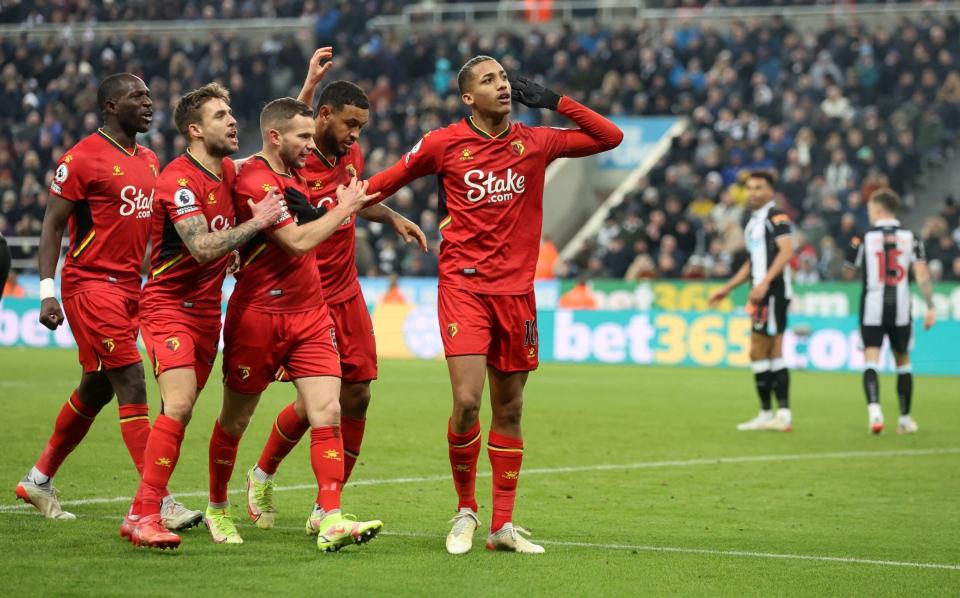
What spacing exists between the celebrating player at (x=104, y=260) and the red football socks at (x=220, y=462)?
33 cm

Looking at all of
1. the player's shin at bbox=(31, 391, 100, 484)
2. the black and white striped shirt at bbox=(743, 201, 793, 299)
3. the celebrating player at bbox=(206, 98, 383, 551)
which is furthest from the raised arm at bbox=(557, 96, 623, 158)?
the black and white striped shirt at bbox=(743, 201, 793, 299)

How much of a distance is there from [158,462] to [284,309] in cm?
99

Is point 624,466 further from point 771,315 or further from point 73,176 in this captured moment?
point 73,176

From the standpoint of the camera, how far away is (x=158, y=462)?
692 centimetres

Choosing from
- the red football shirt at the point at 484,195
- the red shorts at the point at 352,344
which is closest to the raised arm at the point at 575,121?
the red football shirt at the point at 484,195

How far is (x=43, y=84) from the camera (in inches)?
1407

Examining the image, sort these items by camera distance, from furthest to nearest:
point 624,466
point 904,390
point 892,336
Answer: point 892,336 < point 904,390 < point 624,466

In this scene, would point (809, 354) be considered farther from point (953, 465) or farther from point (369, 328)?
point (369, 328)

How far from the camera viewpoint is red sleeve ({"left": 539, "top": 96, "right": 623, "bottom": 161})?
24.9ft

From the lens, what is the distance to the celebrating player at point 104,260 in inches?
307

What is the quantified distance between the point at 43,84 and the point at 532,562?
31.8 m

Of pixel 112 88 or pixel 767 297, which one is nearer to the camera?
pixel 112 88

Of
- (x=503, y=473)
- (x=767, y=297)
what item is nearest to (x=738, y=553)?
(x=503, y=473)

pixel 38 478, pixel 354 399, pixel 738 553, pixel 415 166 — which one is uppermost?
pixel 415 166
